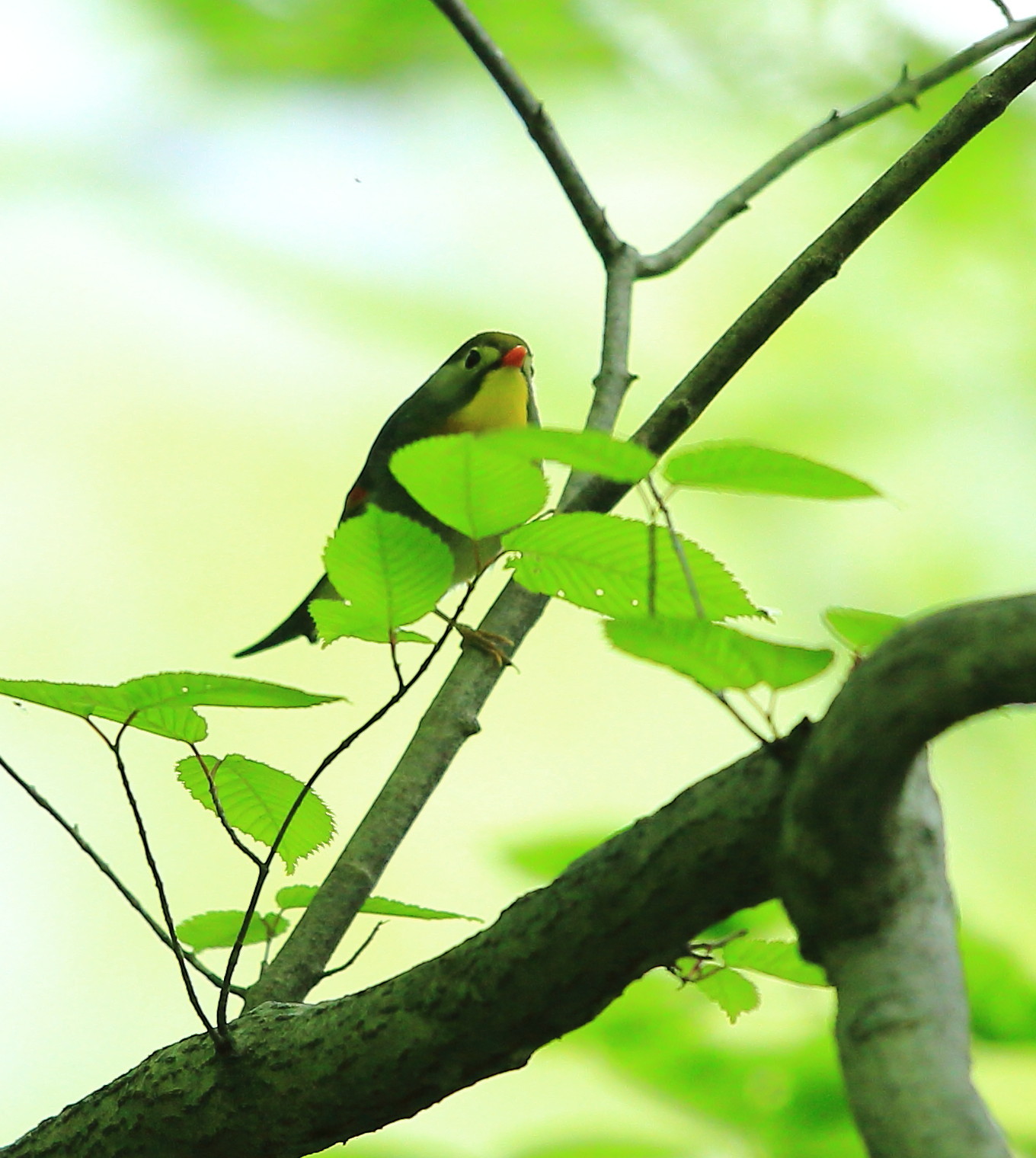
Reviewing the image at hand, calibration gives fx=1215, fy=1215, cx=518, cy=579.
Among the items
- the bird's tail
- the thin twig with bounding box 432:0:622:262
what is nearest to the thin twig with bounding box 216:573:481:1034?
the thin twig with bounding box 432:0:622:262

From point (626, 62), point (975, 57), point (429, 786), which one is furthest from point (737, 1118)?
point (626, 62)

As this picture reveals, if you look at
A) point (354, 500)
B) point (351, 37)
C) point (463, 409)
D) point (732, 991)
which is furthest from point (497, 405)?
point (351, 37)

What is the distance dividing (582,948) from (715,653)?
14 cm

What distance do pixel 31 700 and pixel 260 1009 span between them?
0.73ft

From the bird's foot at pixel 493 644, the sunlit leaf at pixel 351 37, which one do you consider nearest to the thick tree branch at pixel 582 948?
the bird's foot at pixel 493 644

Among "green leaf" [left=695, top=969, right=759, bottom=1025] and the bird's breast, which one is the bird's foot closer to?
"green leaf" [left=695, top=969, right=759, bottom=1025]

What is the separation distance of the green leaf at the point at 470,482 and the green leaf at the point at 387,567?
44 millimetres

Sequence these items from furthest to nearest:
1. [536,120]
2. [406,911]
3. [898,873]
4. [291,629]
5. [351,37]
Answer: [351,37]
[291,629]
[536,120]
[406,911]
[898,873]

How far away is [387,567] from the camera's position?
1.89 feet

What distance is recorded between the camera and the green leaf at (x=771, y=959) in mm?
680

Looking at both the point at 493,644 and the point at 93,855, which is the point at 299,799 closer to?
the point at 93,855

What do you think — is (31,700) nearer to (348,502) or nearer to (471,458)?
(471,458)

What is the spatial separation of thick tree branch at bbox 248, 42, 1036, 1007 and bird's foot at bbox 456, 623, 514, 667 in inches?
0.7

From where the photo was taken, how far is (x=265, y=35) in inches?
135
